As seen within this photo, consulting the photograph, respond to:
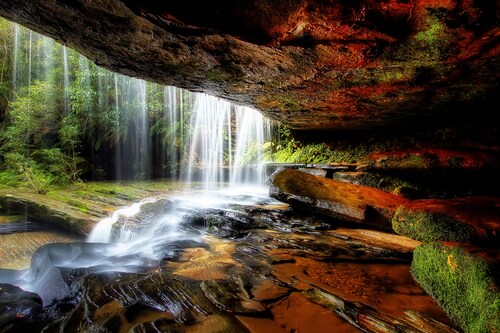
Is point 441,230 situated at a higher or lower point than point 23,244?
higher

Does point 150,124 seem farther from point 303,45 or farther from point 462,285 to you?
point 462,285

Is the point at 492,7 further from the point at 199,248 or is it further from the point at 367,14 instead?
the point at 199,248

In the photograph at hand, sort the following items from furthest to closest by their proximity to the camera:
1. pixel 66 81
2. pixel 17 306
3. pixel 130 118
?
pixel 130 118, pixel 66 81, pixel 17 306

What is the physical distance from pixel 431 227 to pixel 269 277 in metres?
2.45

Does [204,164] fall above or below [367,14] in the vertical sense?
below

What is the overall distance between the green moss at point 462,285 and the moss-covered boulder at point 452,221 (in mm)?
517

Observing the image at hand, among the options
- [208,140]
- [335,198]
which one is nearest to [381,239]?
[335,198]

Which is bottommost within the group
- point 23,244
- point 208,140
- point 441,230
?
point 23,244

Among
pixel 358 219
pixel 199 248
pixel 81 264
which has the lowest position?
pixel 81 264

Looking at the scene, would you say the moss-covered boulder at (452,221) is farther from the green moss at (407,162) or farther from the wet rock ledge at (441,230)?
the green moss at (407,162)

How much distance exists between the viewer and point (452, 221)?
3430 millimetres

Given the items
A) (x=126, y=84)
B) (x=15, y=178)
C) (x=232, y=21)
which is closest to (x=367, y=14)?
(x=232, y=21)

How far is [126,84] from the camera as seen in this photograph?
603 inches

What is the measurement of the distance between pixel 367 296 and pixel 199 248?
109 inches
